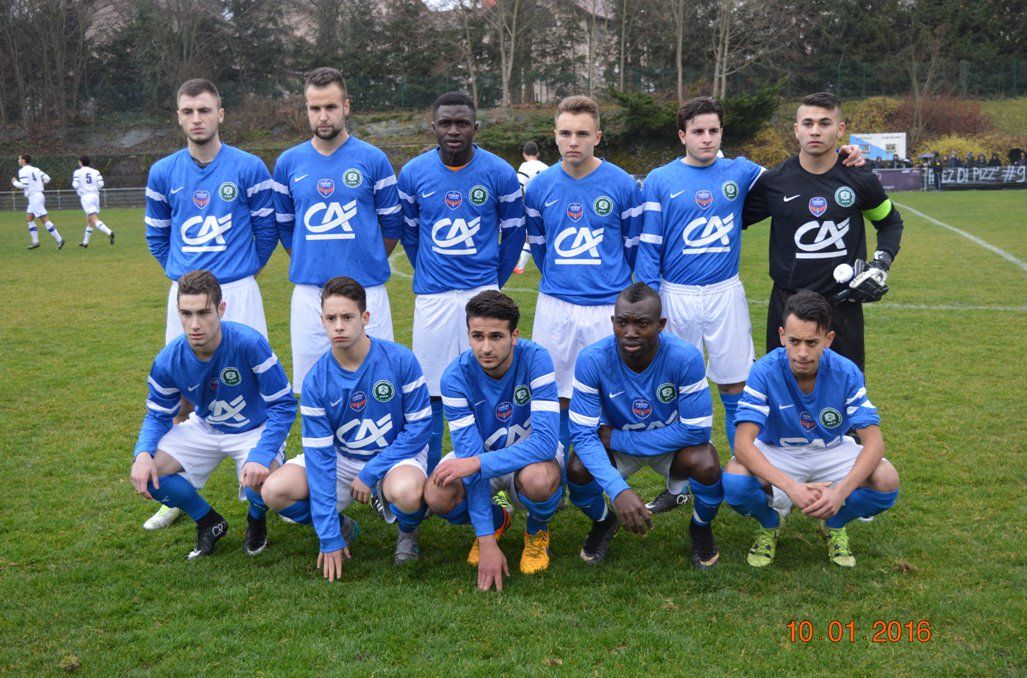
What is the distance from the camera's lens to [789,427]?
13.0 feet

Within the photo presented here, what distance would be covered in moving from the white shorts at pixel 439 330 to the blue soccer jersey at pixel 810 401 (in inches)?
67.0

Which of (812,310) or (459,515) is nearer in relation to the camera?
(812,310)

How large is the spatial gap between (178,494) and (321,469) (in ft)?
2.59

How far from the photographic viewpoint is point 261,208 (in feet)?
16.4

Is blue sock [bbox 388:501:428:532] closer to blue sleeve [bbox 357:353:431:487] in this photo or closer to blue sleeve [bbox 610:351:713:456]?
blue sleeve [bbox 357:353:431:487]

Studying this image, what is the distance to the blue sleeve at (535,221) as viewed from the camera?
4918mm

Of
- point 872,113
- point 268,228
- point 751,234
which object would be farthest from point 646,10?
point 268,228

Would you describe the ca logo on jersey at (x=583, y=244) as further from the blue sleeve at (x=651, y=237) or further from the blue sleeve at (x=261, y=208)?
the blue sleeve at (x=261, y=208)

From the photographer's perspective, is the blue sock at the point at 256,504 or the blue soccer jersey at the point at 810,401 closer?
→ the blue soccer jersey at the point at 810,401

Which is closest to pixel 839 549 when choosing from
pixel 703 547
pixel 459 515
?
pixel 703 547

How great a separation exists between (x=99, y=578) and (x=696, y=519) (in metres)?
2.76

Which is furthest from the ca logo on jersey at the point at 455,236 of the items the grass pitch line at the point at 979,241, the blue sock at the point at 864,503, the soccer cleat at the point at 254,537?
the grass pitch line at the point at 979,241

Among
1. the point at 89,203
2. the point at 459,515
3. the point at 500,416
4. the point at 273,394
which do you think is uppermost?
the point at 89,203

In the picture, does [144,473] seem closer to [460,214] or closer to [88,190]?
[460,214]
